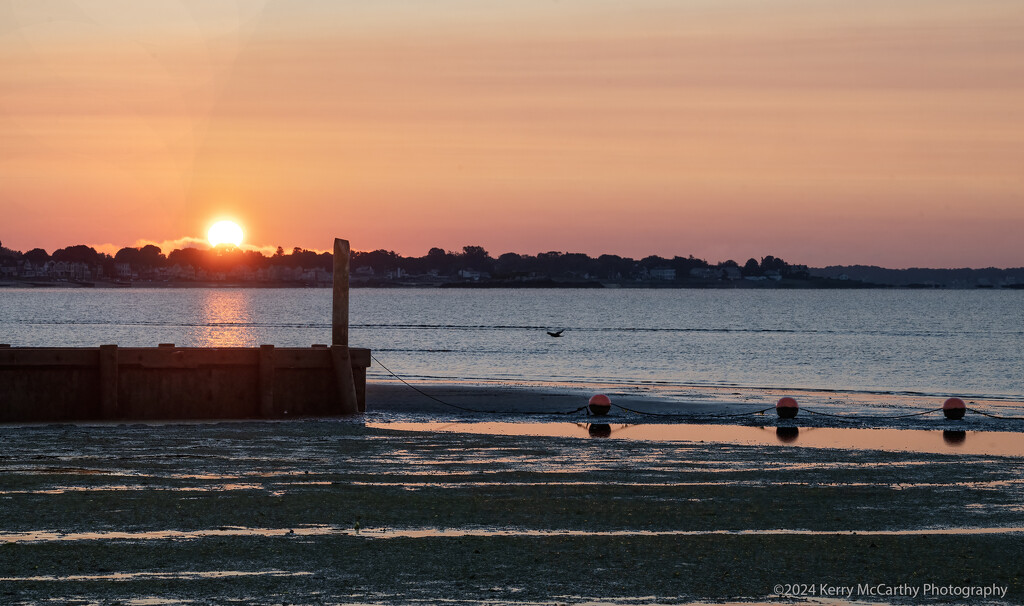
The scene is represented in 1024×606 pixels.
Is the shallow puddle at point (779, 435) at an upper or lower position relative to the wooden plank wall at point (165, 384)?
lower

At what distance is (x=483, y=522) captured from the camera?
45.0ft

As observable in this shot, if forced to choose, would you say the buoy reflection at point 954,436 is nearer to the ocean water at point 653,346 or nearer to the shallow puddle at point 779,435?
the shallow puddle at point 779,435

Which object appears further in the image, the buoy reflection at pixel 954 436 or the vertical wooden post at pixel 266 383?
the buoy reflection at pixel 954 436

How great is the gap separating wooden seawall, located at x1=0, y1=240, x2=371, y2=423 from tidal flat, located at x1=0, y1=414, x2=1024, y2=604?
3782 millimetres

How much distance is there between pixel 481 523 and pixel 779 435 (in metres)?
16.5

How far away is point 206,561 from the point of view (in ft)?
37.0

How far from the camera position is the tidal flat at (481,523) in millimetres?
10516

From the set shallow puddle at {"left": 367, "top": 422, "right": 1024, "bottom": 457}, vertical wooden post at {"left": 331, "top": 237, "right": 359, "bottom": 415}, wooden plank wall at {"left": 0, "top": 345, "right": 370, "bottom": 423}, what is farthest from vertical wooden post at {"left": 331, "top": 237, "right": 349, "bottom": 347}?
shallow puddle at {"left": 367, "top": 422, "right": 1024, "bottom": 457}

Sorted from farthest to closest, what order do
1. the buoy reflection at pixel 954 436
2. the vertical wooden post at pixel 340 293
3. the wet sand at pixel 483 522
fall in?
the vertical wooden post at pixel 340 293 → the buoy reflection at pixel 954 436 → the wet sand at pixel 483 522

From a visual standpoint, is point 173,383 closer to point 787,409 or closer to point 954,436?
point 787,409

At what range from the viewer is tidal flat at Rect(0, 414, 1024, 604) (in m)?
10.5

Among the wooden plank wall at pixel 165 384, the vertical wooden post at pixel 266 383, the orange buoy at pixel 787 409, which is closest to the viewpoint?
the wooden plank wall at pixel 165 384

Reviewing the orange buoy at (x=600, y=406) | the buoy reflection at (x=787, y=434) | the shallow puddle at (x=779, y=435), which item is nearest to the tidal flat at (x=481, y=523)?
the shallow puddle at (x=779, y=435)

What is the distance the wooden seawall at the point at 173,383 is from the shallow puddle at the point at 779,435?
189 centimetres
